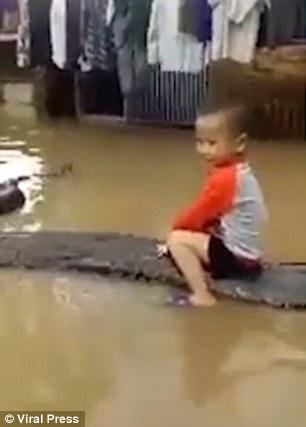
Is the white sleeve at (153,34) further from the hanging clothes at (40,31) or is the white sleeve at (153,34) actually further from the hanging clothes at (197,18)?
the hanging clothes at (40,31)

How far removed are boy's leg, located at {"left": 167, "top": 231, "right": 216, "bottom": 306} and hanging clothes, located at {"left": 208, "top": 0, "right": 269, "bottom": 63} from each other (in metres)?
2.26

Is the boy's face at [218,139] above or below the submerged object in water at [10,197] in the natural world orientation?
above

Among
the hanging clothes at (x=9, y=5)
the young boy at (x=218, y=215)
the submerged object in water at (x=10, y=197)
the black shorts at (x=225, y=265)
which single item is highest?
the hanging clothes at (x=9, y=5)

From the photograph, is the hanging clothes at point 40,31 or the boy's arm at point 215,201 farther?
the hanging clothes at point 40,31

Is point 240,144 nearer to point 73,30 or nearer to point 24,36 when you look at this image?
point 73,30

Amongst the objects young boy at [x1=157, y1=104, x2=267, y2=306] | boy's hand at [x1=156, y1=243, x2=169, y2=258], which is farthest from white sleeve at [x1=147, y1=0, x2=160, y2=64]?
young boy at [x1=157, y1=104, x2=267, y2=306]

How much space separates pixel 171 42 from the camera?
196 inches

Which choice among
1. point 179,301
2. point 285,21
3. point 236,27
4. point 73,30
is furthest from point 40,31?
point 179,301

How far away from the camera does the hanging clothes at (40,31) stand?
524 cm

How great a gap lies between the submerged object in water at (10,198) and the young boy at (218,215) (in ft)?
2.81

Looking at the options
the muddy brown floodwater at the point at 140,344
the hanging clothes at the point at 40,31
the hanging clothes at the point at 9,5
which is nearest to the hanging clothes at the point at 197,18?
the hanging clothes at the point at 40,31

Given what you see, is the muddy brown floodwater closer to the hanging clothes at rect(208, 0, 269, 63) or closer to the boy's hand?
the boy's hand

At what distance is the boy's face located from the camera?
268 centimetres

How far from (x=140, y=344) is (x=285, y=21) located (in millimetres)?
2727
